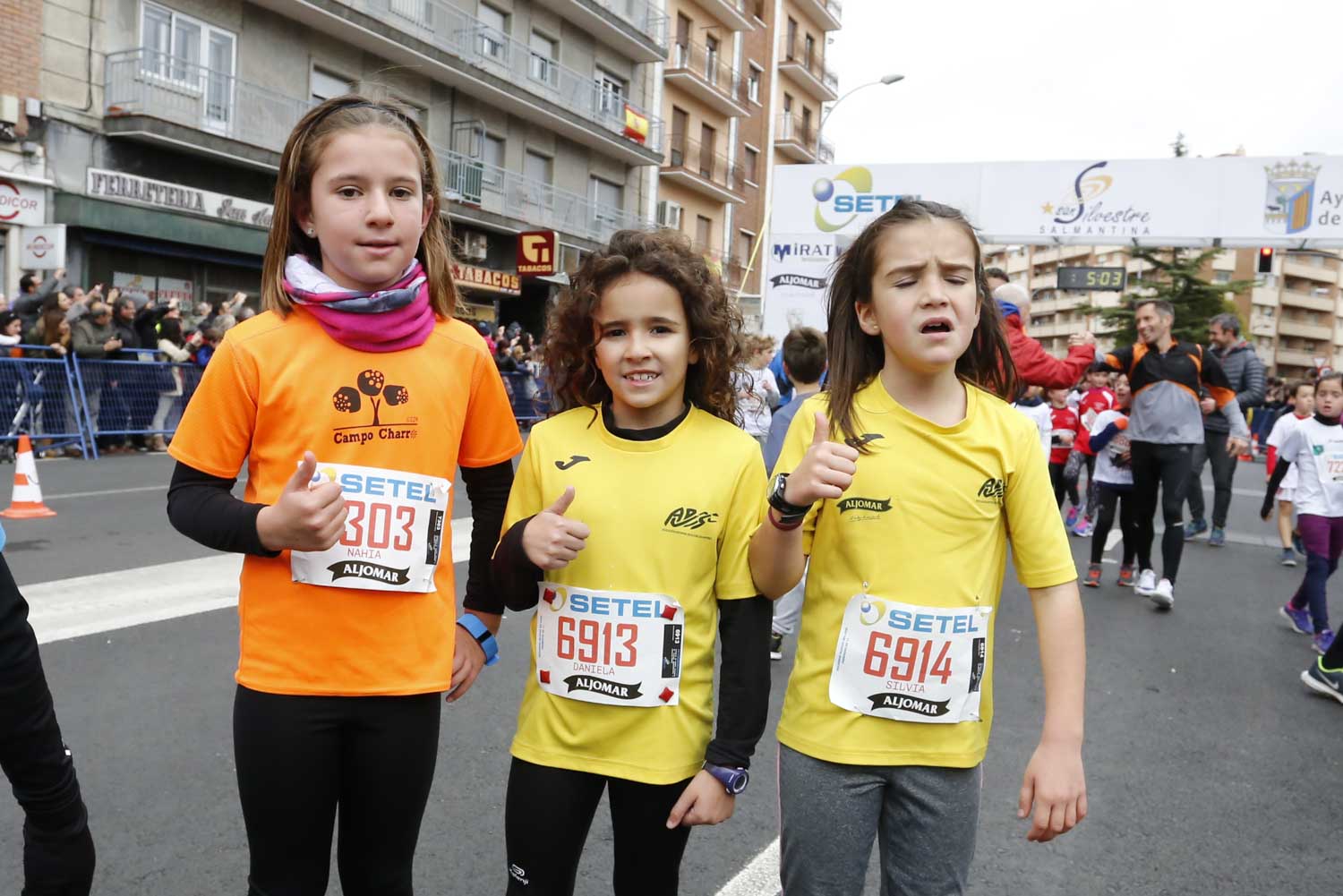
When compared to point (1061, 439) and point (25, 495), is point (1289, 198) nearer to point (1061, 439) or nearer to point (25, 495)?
point (1061, 439)

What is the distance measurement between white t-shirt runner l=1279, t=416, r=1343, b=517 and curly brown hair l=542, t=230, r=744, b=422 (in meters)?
5.27

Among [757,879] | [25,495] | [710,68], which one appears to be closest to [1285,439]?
[757,879]

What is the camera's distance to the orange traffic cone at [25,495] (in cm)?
738

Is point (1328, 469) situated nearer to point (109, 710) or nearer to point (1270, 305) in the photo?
point (109, 710)

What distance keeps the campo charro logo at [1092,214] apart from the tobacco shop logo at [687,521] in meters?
15.0

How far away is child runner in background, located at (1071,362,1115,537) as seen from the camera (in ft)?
30.8

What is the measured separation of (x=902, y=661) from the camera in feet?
6.16

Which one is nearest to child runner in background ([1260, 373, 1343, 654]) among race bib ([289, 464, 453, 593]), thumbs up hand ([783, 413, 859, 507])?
thumbs up hand ([783, 413, 859, 507])

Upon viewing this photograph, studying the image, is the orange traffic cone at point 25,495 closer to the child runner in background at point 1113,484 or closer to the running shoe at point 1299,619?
the child runner in background at point 1113,484

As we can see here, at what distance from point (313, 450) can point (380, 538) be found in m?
0.20

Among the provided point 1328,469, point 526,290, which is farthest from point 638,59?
point 1328,469

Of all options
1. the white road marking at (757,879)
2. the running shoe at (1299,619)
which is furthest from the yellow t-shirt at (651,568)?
the running shoe at (1299,619)

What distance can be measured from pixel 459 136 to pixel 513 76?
86.8 inches

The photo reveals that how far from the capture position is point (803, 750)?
1.90 meters
